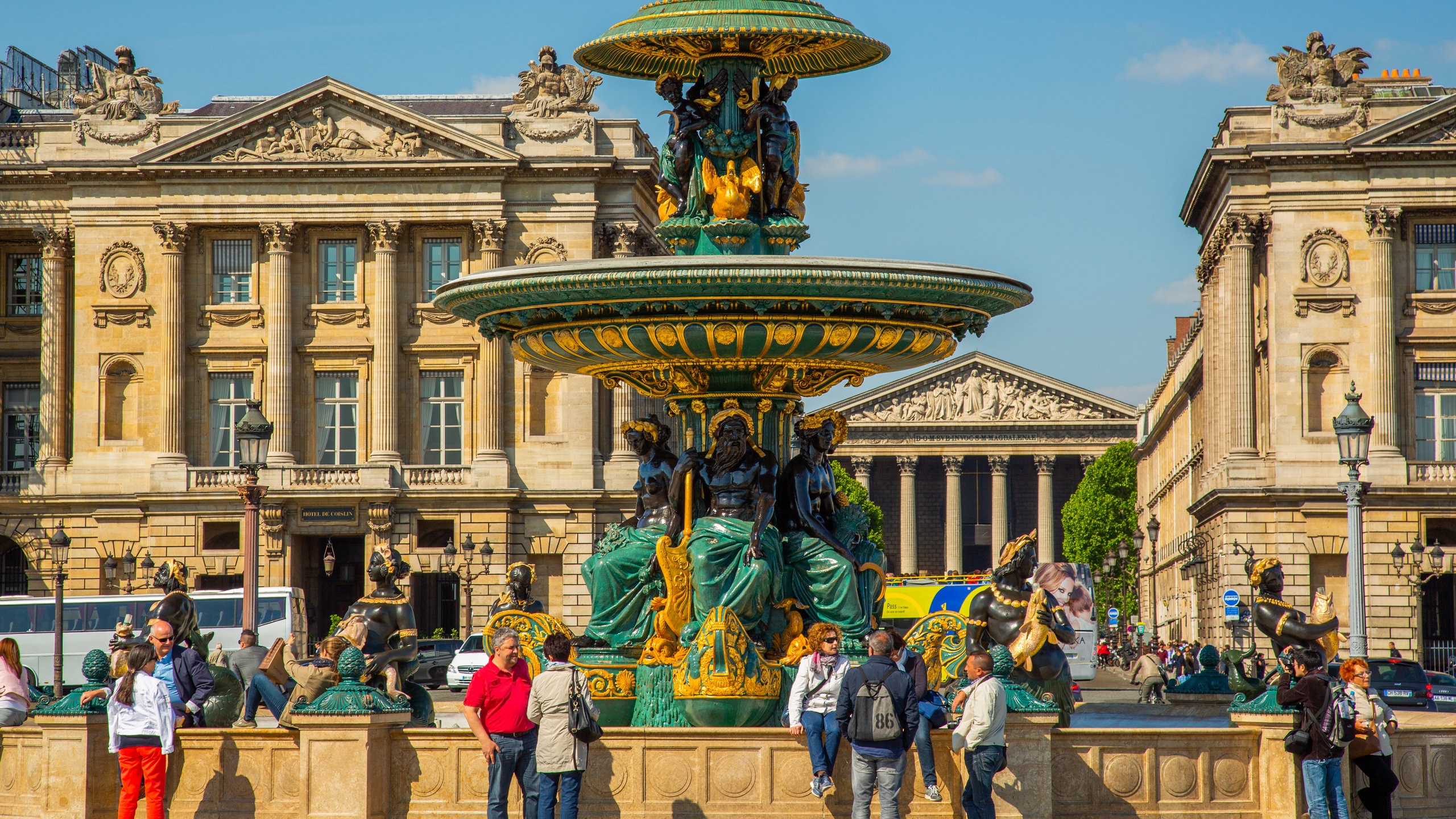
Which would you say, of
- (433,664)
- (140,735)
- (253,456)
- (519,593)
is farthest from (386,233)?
(140,735)

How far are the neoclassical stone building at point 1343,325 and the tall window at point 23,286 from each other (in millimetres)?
35516

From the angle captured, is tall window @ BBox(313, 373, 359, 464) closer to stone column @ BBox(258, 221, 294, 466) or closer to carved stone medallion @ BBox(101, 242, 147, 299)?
stone column @ BBox(258, 221, 294, 466)

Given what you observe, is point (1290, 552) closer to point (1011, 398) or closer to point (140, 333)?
point (140, 333)

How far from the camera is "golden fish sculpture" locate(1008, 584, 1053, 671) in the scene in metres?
13.7

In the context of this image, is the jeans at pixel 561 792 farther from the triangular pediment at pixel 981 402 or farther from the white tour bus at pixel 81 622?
the triangular pediment at pixel 981 402

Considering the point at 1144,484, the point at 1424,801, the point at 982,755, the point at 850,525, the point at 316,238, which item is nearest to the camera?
the point at 982,755

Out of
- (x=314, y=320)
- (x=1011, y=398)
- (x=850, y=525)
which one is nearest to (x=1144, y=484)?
Result: (x=1011, y=398)

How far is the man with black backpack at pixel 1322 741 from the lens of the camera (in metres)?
11.0

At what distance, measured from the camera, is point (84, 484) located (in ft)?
188

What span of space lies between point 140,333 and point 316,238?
587 centimetres

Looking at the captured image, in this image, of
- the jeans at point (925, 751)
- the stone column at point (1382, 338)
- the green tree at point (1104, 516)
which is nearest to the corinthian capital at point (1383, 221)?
the stone column at point (1382, 338)

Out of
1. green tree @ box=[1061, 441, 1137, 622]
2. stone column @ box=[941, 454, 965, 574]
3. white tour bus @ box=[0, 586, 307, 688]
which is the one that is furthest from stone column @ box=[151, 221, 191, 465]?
stone column @ box=[941, 454, 965, 574]

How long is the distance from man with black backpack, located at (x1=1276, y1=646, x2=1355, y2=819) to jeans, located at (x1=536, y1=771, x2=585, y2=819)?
409cm

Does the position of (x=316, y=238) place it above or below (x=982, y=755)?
above
